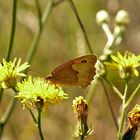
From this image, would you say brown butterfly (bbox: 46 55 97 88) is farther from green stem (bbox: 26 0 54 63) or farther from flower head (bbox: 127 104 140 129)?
green stem (bbox: 26 0 54 63)

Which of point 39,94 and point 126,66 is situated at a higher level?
point 126,66

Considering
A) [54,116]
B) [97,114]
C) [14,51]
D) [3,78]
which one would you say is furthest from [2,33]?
[3,78]

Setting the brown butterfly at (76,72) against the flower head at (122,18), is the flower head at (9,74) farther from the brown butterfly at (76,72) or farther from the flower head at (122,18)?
the flower head at (122,18)

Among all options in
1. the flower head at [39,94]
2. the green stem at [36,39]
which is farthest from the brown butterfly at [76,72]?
the green stem at [36,39]

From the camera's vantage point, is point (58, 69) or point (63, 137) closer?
point (58, 69)

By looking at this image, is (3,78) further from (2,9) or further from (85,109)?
(2,9)

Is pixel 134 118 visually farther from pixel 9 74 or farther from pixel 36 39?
pixel 36 39

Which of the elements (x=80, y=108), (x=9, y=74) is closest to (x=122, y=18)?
(x=80, y=108)
